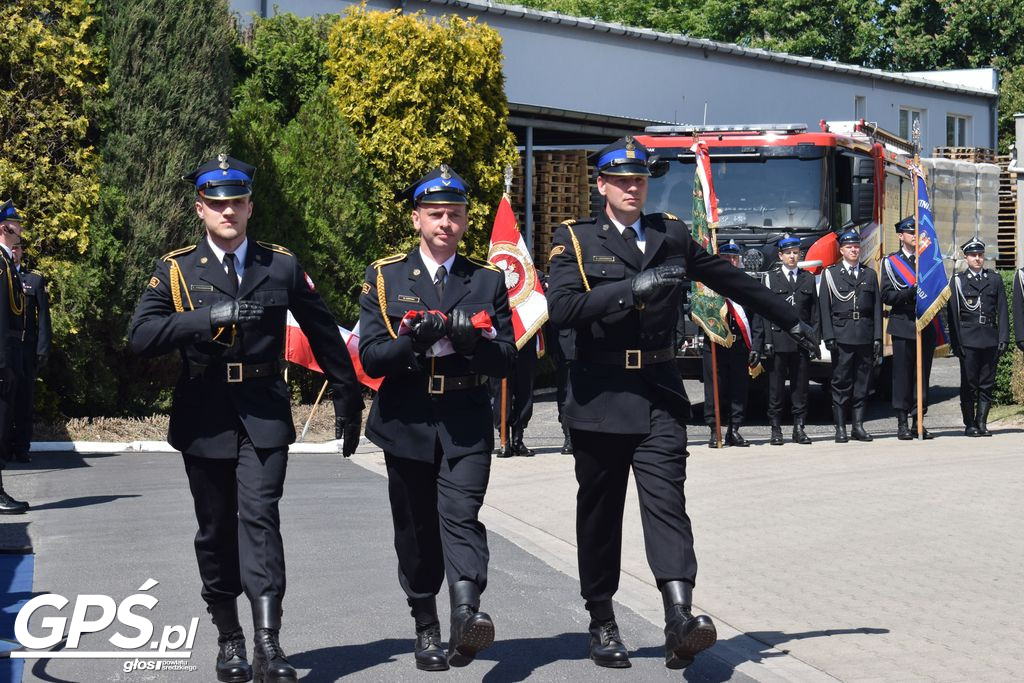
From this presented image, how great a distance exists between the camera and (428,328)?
20.7 feet

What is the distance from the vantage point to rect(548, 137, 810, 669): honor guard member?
663cm

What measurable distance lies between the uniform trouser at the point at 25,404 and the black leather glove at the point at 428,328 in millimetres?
7696

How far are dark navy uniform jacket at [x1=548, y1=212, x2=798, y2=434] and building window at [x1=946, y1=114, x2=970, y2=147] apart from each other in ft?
118

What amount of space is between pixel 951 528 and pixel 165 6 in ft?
34.0

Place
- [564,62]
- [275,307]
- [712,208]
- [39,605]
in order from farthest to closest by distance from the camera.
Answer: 1. [564,62]
2. [712,208]
3. [39,605]
4. [275,307]

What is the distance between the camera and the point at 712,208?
15789 mm

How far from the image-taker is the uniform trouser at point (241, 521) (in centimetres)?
633

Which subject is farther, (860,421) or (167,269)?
(860,421)

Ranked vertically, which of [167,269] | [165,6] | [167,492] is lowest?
[167,492]

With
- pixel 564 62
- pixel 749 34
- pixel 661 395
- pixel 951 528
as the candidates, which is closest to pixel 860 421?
pixel 951 528

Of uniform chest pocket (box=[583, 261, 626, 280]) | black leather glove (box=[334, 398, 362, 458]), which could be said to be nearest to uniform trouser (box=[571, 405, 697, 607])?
uniform chest pocket (box=[583, 261, 626, 280])

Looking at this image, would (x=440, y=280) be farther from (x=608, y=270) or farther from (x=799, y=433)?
(x=799, y=433)

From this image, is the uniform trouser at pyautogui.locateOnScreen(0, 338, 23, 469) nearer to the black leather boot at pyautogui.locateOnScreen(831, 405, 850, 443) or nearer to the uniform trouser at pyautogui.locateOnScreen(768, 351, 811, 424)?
the uniform trouser at pyautogui.locateOnScreen(768, 351, 811, 424)

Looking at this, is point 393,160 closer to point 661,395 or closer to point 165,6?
point 165,6
